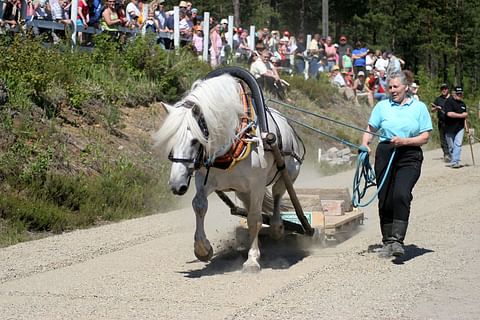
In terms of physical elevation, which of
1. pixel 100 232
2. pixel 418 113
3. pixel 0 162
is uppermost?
pixel 418 113

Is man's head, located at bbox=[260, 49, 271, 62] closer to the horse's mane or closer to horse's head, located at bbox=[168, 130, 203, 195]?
the horse's mane

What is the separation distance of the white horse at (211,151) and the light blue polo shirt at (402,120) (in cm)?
115

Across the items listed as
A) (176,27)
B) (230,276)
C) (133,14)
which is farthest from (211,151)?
(176,27)

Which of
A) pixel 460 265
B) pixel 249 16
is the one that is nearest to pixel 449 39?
pixel 249 16

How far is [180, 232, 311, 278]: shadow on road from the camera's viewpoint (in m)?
9.03

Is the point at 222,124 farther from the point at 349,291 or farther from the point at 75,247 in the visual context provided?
the point at 75,247

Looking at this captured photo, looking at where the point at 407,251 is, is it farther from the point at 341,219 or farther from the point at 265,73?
the point at 265,73

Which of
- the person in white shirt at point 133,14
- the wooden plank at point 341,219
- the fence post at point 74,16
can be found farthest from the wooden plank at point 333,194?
the person in white shirt at point 133,14

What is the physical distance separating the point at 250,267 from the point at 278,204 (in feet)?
4.91

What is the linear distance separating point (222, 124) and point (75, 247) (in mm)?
3083

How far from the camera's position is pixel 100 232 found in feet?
37.6

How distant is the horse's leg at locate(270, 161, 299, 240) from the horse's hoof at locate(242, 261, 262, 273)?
119cm

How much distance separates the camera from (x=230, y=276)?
28.2 ft

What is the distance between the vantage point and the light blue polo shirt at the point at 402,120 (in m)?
9.38
